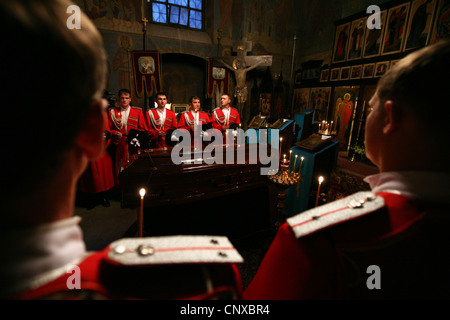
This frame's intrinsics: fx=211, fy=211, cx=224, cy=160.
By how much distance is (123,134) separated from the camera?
5.08 meters

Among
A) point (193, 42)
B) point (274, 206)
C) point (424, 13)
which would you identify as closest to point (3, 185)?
point (274, 206)

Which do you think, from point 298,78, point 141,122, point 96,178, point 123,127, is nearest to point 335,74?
point 298,78

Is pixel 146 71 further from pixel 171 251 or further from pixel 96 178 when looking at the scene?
pixel 171 251

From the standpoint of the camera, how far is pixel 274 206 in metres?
3.20

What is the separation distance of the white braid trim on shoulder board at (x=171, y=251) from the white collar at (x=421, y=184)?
1.83ft

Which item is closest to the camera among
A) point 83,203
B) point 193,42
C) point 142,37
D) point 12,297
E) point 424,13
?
point 12,297

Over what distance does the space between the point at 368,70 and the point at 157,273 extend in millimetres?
9610

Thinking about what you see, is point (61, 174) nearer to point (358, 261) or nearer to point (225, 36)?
point (358, 261)

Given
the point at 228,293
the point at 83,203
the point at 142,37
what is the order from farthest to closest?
1. the point at 142,37
2. the point at 83,203
3. the point at 228,293

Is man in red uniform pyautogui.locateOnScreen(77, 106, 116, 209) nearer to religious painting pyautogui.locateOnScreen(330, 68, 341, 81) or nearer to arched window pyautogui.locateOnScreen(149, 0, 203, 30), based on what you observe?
arched window pyautogui.locateOnScreen(149, 0, 203, 30)

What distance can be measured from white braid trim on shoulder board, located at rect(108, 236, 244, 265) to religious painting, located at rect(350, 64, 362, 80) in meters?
9.53

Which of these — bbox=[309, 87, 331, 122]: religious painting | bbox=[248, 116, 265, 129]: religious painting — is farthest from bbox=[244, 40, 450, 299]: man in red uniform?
bbox=[309, 87, 331, 122]: religious painting

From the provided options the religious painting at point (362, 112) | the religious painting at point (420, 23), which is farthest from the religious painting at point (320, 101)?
the religious painting at point (420, 23)

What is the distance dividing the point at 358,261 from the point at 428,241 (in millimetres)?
204
